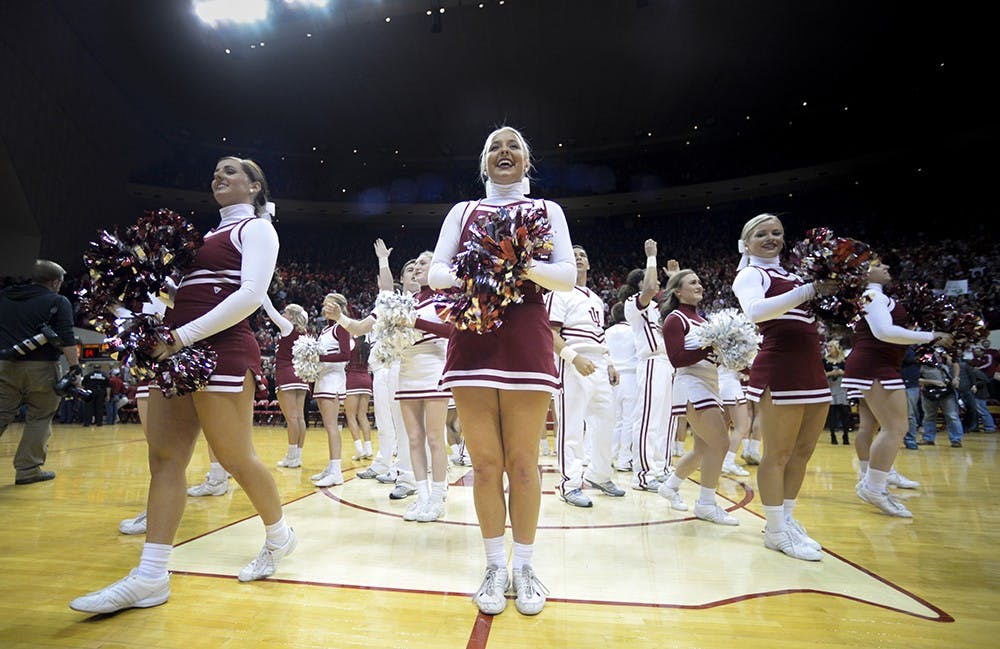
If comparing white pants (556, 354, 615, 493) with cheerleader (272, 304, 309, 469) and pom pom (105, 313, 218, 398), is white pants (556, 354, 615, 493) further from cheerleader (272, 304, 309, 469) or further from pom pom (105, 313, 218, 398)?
cheerleader (272, 304, 309, 469)

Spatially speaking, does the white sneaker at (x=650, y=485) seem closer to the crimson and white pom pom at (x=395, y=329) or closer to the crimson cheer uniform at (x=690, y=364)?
the crimson cheer uniform at (x=690, y=364)

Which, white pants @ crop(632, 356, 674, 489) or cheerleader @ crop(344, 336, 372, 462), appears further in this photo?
cheerleader @ crop(344, 336, 372, 462)

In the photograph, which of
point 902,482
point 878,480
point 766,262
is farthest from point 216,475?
point 902,482

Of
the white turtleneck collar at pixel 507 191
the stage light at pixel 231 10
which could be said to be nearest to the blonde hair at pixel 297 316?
the white turtleneck collar at pixel 507 191

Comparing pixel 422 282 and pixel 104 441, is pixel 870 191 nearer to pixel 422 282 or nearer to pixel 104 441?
pixel 422 282

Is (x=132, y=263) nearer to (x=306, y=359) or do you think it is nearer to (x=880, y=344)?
(x=306, y=359)

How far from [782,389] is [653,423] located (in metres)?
2.47

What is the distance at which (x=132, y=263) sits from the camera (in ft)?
8.11

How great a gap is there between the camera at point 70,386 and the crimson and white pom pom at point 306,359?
193 centimetres

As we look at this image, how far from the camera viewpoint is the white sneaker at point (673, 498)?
430 cm

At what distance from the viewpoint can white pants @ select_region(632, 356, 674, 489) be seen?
5.31m

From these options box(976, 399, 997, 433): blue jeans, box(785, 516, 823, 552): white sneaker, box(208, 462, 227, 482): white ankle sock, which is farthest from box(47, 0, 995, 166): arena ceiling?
box(785, 516, 823, 552): white sneaker

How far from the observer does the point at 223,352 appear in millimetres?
2473

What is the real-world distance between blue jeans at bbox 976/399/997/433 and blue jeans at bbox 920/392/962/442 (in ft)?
7.35
